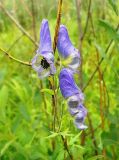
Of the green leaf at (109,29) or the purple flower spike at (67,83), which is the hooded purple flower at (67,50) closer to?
the purple flower spike at (67,83)

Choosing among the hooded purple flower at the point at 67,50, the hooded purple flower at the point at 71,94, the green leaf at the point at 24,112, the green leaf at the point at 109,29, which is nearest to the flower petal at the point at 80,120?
the hooded purple flower at the point at 71,94

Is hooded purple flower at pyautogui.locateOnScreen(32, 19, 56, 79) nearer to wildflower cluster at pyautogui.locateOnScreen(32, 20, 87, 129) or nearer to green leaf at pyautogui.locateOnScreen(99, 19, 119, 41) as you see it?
wildflower cluster at pyautogui.locateOnScreen(32, 20, 87, 129)

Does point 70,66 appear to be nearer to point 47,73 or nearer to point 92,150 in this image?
point 47,73

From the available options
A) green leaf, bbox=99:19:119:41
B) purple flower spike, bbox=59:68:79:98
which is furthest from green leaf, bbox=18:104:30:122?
purple flower spike, bbox=59:68:79:98

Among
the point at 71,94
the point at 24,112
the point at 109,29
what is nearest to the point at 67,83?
the point at 71,94

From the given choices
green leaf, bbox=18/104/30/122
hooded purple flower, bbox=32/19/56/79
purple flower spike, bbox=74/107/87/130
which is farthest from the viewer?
green leaf, bbox=18/104/30/122

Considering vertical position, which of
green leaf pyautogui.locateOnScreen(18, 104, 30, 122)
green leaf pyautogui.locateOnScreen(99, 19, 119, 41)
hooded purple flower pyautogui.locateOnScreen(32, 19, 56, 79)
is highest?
green leaf pyautogui.locateOnScreen(99, 19, 119, 41)

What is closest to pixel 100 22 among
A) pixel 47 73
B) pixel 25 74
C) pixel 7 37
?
pixel 47 73

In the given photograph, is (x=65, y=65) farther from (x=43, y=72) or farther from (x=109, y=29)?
(x=109, y=29)
